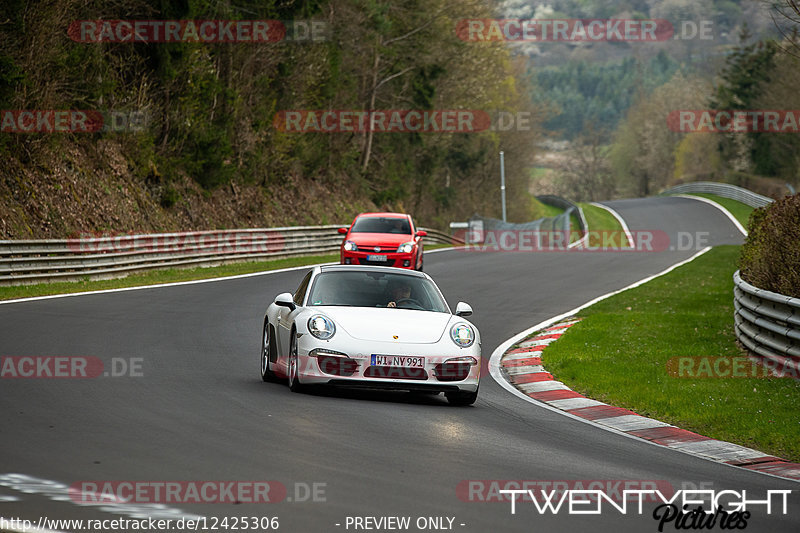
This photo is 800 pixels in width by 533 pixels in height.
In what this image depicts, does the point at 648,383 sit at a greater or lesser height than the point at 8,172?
lesser

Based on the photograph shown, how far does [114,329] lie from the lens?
1523 cm

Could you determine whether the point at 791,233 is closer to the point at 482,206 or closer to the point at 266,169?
the point at 266,169

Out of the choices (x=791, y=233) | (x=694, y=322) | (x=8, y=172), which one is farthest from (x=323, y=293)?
(x=8, y=172)

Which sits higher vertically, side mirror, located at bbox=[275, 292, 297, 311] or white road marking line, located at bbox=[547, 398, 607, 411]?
side mirror, located at bbox=[275, 292, 297, 311]

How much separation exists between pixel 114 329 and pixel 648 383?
782 cm

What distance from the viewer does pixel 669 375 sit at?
1263cm

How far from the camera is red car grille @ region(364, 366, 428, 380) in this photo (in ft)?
32.8

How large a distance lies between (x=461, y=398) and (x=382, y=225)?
1717cm
